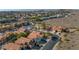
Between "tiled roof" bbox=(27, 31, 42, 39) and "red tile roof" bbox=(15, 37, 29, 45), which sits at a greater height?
"tiled roof" bbox=(27, 31, 42, 39)

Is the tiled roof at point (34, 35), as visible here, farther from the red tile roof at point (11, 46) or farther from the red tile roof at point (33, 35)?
the red tile roof at point (11, 46)

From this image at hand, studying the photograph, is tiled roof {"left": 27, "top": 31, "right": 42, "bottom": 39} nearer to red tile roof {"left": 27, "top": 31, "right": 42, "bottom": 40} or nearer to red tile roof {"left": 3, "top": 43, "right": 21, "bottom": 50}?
red tile roof {"left": 27, "top": 31, "right": 42, "bottom": 40}

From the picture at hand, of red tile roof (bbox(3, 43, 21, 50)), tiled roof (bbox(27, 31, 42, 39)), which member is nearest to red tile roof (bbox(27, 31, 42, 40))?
tiled roof (bbox(27, 31, 42, 39))

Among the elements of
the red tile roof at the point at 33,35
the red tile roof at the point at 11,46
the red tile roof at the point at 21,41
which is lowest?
the red tile roof at the point at 11,46

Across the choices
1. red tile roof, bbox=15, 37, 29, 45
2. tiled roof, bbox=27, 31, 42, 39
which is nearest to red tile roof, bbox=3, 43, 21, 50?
red tile roof, bbox=15, 37, 29, 45

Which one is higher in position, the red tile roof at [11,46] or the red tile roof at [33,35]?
the red tile roof at [33,35]

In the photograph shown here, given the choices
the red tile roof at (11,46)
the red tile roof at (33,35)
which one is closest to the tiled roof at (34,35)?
the red tile roof at (33,35)

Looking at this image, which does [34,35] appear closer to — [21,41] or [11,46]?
[21,41]

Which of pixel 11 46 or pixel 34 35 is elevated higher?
pixel 34 35

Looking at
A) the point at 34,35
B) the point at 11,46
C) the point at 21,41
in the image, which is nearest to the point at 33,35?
the point at 34,35

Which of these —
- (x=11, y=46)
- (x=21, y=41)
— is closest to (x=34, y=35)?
(x=21, y=41)

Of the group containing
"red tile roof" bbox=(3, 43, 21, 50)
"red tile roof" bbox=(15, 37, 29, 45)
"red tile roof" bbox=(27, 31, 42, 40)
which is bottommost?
"red tile roof" bbox=(3, 43, 21, 50)
